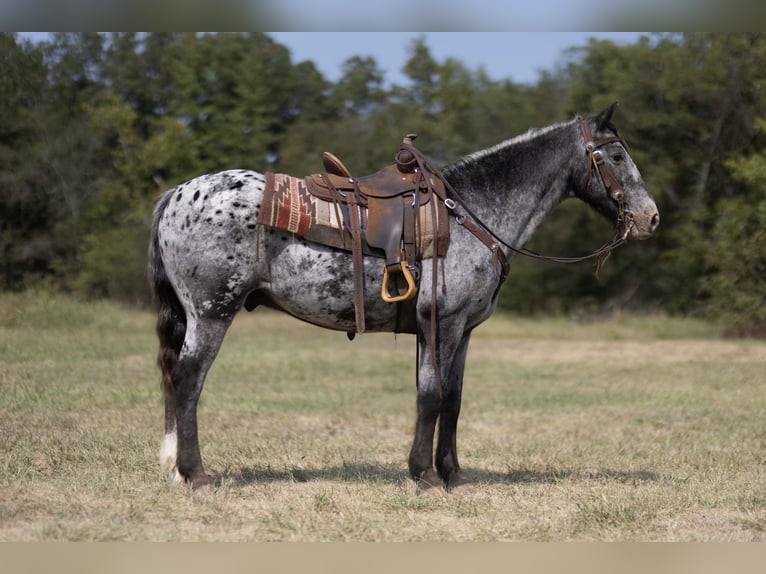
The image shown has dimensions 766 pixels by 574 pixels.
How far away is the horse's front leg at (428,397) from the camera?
6.32 m

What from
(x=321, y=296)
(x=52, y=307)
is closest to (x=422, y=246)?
(x=321, y=296)

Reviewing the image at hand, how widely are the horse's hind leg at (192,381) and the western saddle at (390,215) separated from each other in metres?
1.05

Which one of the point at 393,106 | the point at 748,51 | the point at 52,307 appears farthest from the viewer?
the point at 393,106

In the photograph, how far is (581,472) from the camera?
24.6 feet

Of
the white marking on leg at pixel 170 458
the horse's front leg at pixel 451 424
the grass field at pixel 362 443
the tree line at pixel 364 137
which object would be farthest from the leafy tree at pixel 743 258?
the white marking on leg at pixel 170 458

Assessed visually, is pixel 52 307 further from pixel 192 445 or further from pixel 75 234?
Answer: pixel 192 445

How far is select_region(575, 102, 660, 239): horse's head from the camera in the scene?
6.61 metres

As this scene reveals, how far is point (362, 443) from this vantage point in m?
9.03

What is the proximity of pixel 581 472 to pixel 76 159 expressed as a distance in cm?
2204

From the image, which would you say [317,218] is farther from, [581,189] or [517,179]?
[581,189]

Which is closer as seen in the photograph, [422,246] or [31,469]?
[422,246]

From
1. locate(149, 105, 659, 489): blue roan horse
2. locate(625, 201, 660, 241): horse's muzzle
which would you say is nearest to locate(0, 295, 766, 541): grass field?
locate(149, 105, 659, 489): blue roan horse

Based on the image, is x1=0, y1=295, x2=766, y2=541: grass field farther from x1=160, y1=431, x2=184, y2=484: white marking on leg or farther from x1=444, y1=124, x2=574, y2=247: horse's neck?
x1=444, y1=124, x2=574, y2=247: horse's neck

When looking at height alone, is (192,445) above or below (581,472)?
above
